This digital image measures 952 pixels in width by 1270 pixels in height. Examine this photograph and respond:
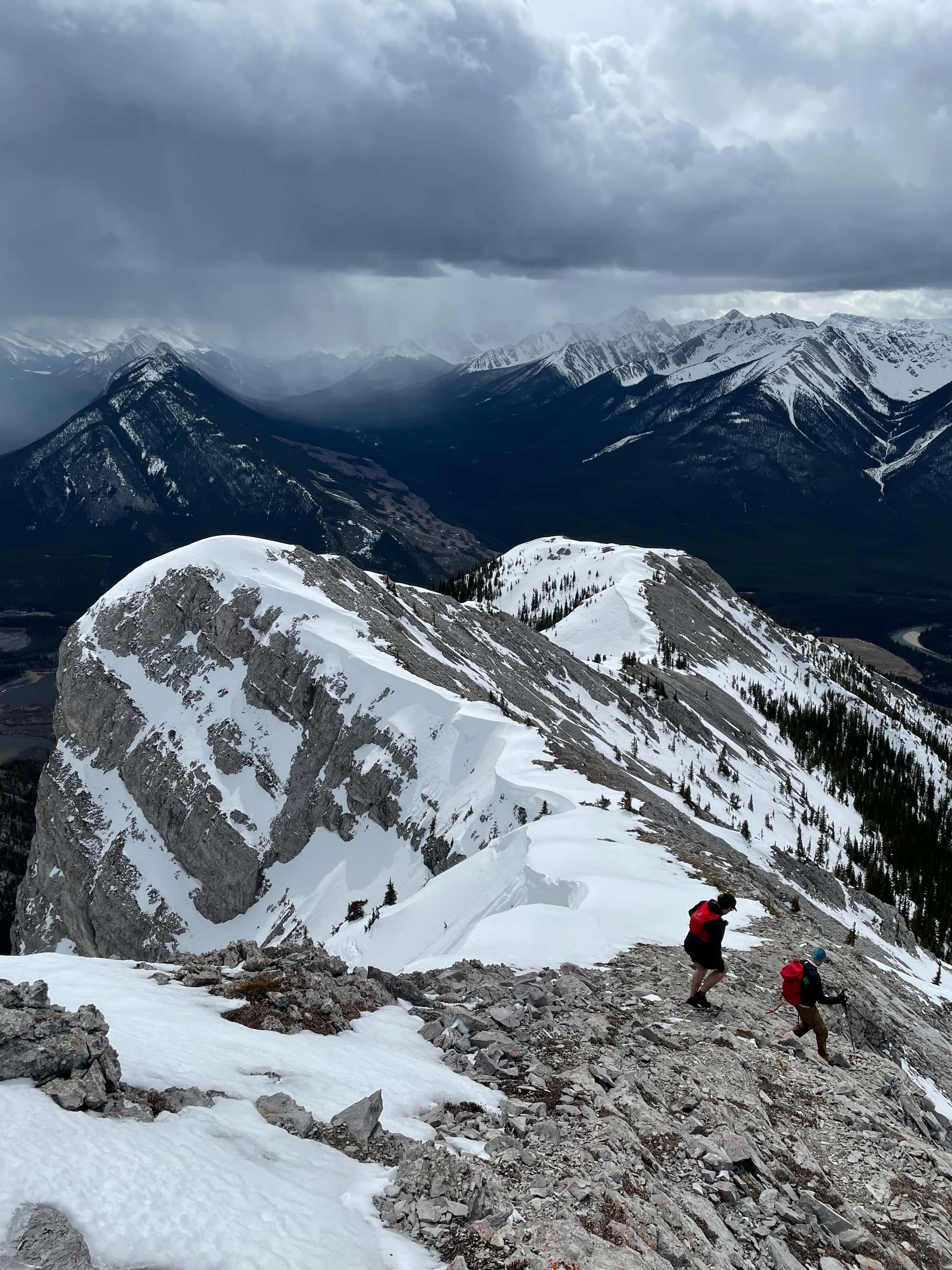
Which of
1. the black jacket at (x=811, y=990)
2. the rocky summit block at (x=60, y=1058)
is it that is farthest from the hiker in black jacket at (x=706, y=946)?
the rocky summit block at (x=60, y=1058)

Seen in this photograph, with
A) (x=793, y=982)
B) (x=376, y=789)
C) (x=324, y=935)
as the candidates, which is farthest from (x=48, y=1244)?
(x=376, y=789)

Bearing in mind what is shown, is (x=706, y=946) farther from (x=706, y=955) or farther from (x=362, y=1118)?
(x=362, y=1118)

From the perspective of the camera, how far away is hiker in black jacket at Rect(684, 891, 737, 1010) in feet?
55.9

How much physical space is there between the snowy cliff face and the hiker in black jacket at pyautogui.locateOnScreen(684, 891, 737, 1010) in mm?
3670

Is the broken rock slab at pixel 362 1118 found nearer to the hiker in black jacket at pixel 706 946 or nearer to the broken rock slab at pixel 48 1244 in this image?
the broken rock slab at pixel 48 1244

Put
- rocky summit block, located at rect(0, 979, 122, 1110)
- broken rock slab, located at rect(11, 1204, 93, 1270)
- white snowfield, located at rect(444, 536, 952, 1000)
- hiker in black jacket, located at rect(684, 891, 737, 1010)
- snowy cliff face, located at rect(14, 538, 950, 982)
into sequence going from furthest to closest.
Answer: white snowfield, located at rect(444, 536, 952, 1000) → snowy cliff face, located at rect(14, 538, 950, 982) → hiker in black jacket, located at rect(684, 891, 737, 1010) → rocky summit block, located at rect(0, 979, 122, 1110) → broken rock slab, located at rect(11, 1204, 93, 1270)

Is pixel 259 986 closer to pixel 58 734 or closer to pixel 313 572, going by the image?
pixel 313 572

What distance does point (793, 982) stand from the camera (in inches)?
645

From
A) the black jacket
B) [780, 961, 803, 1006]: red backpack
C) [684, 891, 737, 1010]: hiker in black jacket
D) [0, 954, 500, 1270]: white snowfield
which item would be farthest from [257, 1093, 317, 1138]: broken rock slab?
the black jacket

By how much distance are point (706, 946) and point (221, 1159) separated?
1181cm

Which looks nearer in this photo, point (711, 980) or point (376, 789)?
point (711, 980)

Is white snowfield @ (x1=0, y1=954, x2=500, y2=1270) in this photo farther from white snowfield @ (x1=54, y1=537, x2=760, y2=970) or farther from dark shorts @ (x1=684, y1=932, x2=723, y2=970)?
white snowfield @ (x1=54, y1=537, x2=760, y2=970)

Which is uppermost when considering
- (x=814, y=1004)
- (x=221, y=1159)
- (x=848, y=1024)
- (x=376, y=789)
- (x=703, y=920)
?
(x=703, y=920)

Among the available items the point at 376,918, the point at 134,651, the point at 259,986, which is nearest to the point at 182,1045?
the point at 259,986
